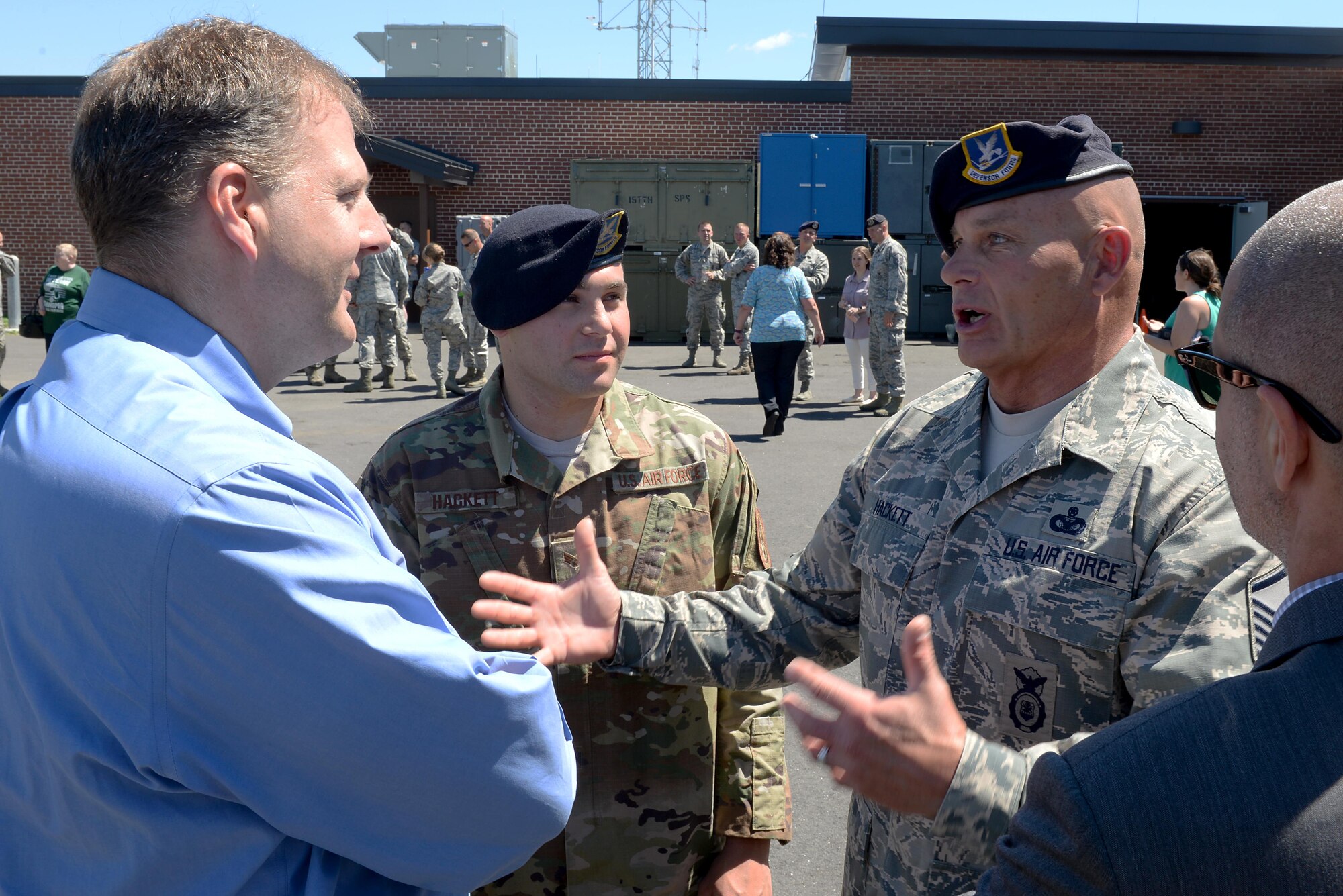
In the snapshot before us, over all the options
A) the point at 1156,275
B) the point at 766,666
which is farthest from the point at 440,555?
the point at 1156,275

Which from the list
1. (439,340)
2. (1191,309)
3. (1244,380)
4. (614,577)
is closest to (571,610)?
(614,577)

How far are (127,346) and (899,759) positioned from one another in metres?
1.14

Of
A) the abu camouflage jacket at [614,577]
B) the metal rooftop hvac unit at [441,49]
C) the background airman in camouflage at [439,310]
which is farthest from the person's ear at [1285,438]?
the metal rooftop hvac unit at [441,49]

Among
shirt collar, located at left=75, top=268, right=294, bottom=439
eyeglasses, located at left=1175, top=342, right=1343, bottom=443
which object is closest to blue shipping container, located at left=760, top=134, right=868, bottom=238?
eyeglasses, located at left=1175, top=342, right=1343, bottom=443

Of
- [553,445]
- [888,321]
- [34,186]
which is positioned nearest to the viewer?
[553,445]

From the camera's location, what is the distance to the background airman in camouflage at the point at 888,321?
456 inches

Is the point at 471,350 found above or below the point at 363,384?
above

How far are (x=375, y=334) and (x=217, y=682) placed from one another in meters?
13.6

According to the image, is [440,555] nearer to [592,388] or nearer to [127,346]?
[592,388]

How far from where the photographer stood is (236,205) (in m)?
1.42

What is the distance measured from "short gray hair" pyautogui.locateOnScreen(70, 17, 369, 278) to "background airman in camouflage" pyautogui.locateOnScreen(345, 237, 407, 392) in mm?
12523

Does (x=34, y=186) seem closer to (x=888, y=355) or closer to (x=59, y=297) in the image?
(x=59, y=297)

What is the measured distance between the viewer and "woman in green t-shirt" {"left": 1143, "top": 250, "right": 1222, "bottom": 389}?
778cm

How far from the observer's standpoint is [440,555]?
7.86ft
